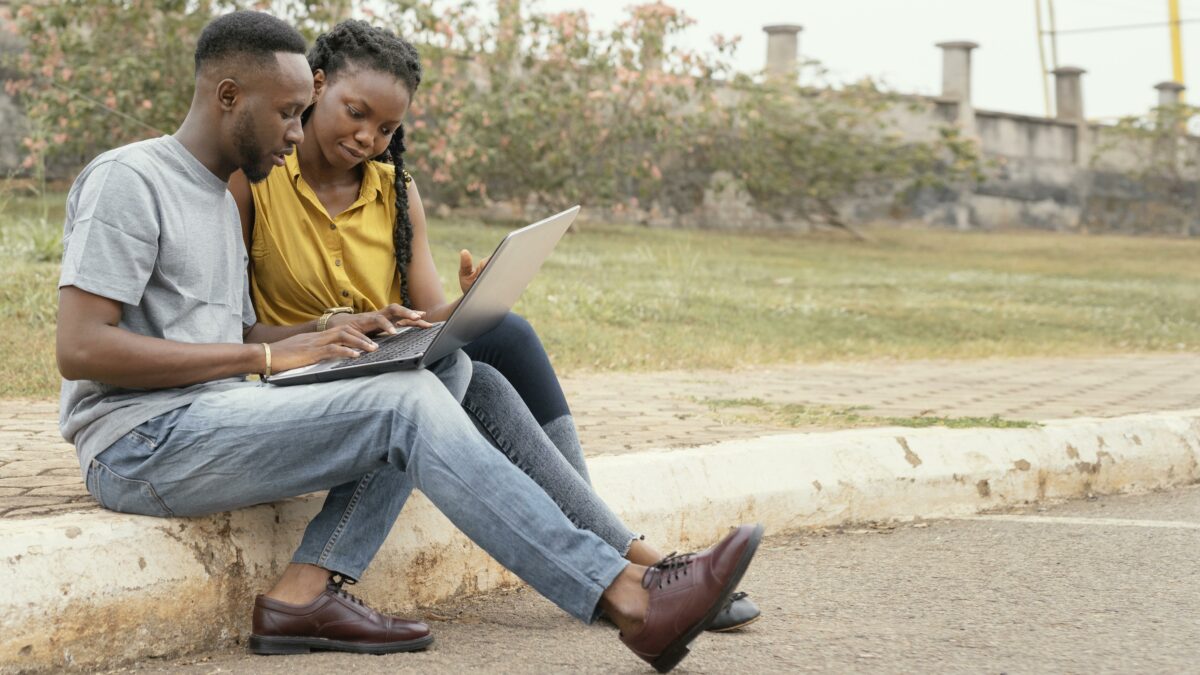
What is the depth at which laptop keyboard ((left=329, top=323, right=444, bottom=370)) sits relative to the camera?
300 centimetres

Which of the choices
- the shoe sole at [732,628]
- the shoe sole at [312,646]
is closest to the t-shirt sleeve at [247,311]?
the shoe sole at [312,646]

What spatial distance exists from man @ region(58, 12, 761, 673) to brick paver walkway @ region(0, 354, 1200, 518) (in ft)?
1.55

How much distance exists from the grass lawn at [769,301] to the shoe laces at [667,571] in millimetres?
3873

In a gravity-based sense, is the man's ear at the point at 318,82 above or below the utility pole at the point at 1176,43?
below

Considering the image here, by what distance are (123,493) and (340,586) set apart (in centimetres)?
50

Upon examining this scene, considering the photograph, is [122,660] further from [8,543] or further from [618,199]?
[618,199]

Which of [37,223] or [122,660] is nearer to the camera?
[122,660]

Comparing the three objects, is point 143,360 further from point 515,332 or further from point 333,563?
point 515,332

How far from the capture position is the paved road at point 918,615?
9.93 feet

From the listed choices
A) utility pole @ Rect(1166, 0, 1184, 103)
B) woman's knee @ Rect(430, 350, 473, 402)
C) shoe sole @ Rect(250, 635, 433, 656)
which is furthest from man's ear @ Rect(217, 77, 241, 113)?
utility pole @ Rect(1166, 0, 1184, 103)

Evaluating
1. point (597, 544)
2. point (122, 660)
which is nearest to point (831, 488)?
point (597, 544)

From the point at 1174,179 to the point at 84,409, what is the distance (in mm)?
26433

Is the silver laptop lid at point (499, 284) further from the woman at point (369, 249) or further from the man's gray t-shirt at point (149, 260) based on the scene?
the man's gray t-shirt at point (149, 260)

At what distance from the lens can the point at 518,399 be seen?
343cm
